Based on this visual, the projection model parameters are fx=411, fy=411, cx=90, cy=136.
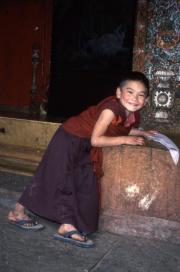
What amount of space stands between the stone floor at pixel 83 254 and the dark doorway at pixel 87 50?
331cm

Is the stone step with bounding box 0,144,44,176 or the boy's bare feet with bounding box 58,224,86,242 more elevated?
the stone step with bounding box 0,144,44,176

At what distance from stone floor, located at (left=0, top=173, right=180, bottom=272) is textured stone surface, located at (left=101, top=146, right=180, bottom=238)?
116 millimetres

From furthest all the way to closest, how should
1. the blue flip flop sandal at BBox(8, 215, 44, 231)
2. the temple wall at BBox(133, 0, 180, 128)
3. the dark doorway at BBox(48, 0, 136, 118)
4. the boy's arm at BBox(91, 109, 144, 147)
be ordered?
the dark doorway at BBox(48, 0, 136, 118), the temple wall at BBox(133, 0, 180, 128), the blue flip flop sandal at BBox(8, 215, 44, 231), the boy's arm at BBox(91, 109, 144, 147)

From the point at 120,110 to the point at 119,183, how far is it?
Result: 0.62m

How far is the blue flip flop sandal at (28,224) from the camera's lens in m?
3.29

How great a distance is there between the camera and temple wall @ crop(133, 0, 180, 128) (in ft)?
17.0

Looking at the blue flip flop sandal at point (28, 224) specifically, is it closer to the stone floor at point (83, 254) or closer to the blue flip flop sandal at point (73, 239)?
the stone floor at point (83, 254)

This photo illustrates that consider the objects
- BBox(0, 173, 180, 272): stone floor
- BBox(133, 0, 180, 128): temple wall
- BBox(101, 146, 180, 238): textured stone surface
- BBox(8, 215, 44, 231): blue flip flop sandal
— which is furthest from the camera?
BBox(133, 0, 180, 128): temple wall

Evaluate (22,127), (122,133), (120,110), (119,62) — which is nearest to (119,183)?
(122,133)

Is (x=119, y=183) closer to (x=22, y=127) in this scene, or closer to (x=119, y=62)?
(x=22, y=127)

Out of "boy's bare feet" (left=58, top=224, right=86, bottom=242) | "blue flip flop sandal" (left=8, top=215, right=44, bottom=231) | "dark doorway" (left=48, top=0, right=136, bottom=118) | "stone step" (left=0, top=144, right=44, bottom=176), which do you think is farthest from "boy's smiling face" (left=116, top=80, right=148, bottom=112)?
"dark doorway" (left=48, top=0, right=136, bottom=118)

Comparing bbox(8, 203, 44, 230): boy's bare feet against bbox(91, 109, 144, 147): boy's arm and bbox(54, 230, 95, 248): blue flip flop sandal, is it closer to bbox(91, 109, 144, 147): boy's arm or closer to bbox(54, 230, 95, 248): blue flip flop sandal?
bbox(54, 230, 95, 248): blue flip flop sandal

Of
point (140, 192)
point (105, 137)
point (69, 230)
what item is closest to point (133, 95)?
point (105, 137)

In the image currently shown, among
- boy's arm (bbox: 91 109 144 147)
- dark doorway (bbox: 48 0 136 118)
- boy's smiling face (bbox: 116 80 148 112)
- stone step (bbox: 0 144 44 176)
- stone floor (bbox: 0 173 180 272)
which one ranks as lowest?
stone floor (bbox: 0 173 180 272)
